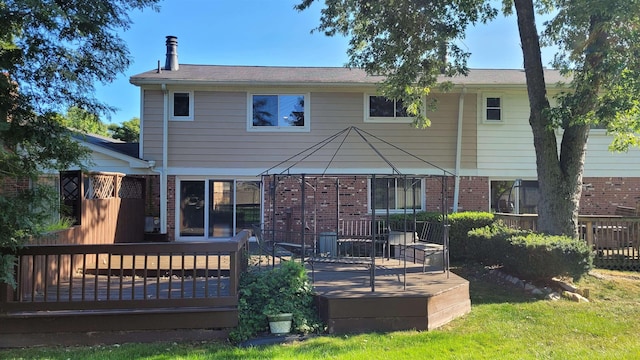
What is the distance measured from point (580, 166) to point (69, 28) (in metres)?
9.18

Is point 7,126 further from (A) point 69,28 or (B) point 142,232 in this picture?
(B) point 142,232

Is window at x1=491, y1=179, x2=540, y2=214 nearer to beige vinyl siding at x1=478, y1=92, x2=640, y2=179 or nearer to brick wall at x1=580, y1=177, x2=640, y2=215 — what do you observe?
beige vinyl siding at x1=478, y1=92, x2=640, y2=179

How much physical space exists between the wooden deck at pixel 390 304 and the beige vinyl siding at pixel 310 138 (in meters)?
6.24

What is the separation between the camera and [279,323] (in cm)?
529

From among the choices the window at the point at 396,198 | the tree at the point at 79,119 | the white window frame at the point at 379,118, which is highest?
the white window frame at the point at 379,118

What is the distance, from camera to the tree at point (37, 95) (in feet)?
14.3

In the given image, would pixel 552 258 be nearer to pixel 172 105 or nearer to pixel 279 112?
pixel 279 112

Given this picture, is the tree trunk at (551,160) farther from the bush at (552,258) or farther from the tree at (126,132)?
the tree at (126,132)

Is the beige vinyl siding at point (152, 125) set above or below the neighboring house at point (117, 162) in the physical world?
above

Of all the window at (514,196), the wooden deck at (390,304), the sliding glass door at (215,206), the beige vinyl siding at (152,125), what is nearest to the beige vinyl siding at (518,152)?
the window at (514,196)

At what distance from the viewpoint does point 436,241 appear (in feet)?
35.4

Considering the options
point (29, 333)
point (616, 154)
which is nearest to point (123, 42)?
point (29, 333)

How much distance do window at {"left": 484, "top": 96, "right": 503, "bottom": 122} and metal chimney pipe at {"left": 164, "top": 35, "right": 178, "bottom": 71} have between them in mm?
9975

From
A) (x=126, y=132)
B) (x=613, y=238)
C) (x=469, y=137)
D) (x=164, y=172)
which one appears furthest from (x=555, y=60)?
(x=126, y=132)
